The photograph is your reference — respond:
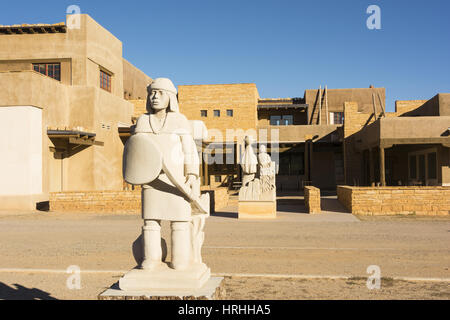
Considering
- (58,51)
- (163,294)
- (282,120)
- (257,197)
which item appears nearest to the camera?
(163,294)

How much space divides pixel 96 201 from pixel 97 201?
0.05 m

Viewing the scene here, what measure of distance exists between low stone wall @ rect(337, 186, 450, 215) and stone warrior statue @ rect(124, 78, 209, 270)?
1222cm

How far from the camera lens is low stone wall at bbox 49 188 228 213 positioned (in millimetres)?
16453

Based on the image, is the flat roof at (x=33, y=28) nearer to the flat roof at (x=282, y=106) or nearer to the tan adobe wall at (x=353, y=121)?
the flat roof at (x=282, y=106)

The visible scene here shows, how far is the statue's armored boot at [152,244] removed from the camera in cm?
392

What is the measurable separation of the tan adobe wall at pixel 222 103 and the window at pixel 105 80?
20.3 ft

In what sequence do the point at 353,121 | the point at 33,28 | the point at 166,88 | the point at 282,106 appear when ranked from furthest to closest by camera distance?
the point at 282,106
the point at 353,121
the point at 33,28
the point at 166,88

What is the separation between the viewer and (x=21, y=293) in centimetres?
545

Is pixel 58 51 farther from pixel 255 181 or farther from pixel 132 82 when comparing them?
pixel 255 181

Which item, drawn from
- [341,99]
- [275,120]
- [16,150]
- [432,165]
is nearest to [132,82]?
[275,120]

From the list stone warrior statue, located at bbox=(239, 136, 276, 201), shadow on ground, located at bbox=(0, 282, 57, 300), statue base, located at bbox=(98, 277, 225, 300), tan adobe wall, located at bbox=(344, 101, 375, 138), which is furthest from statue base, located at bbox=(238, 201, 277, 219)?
tan adobe wall, located at bbox=(344, 101, 375, 138)

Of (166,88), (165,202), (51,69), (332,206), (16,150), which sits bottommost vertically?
(332,206)
